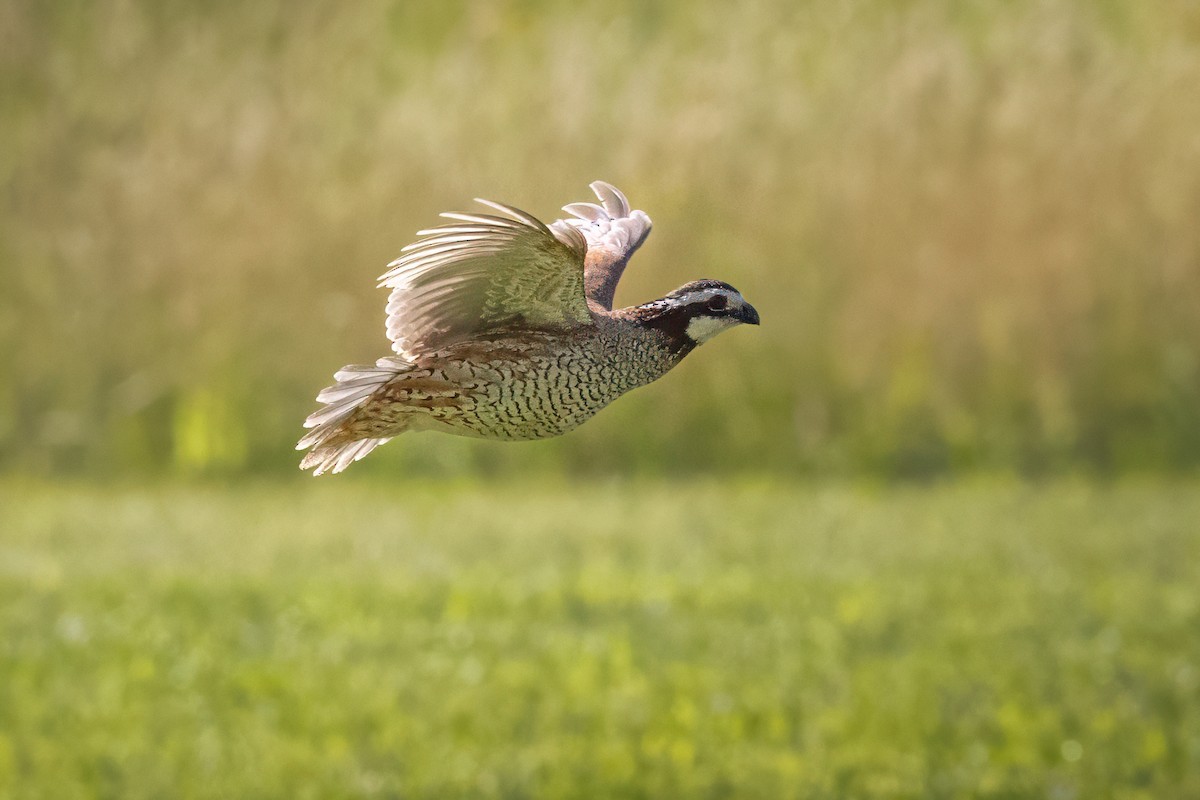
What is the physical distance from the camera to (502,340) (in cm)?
187

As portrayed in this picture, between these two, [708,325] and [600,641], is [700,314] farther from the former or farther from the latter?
[600,641]

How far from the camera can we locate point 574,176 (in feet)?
14.2

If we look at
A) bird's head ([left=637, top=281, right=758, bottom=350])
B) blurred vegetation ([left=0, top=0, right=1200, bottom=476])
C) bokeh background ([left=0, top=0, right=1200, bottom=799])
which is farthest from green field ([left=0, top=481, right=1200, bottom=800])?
bird's head ([left=637, top=281, right=758, bottom=350])

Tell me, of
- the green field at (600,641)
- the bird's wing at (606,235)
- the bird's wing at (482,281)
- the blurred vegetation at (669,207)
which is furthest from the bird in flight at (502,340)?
the green field at (600,641)

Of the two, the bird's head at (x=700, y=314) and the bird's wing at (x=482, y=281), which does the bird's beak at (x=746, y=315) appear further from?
the bird's wing at (x=482, y=281)

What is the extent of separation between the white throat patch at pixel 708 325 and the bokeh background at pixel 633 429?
8.26 ft

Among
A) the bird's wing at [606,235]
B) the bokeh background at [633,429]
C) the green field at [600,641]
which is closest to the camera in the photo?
the bird's wing at [606,235]

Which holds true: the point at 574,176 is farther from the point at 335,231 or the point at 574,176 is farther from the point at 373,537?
the point at 373,537

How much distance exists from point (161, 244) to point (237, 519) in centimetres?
389

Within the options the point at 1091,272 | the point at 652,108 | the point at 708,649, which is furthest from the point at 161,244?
the point at 1091,272

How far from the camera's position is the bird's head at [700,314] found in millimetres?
1851

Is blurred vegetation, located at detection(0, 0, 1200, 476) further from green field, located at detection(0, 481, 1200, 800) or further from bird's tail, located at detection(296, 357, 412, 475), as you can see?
bird's tail, located at detection(296, 357, 412, 475)

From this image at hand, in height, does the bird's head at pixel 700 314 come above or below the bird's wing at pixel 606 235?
below

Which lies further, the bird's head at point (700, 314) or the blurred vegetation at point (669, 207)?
the blurred vegetation at point (669, 207)
